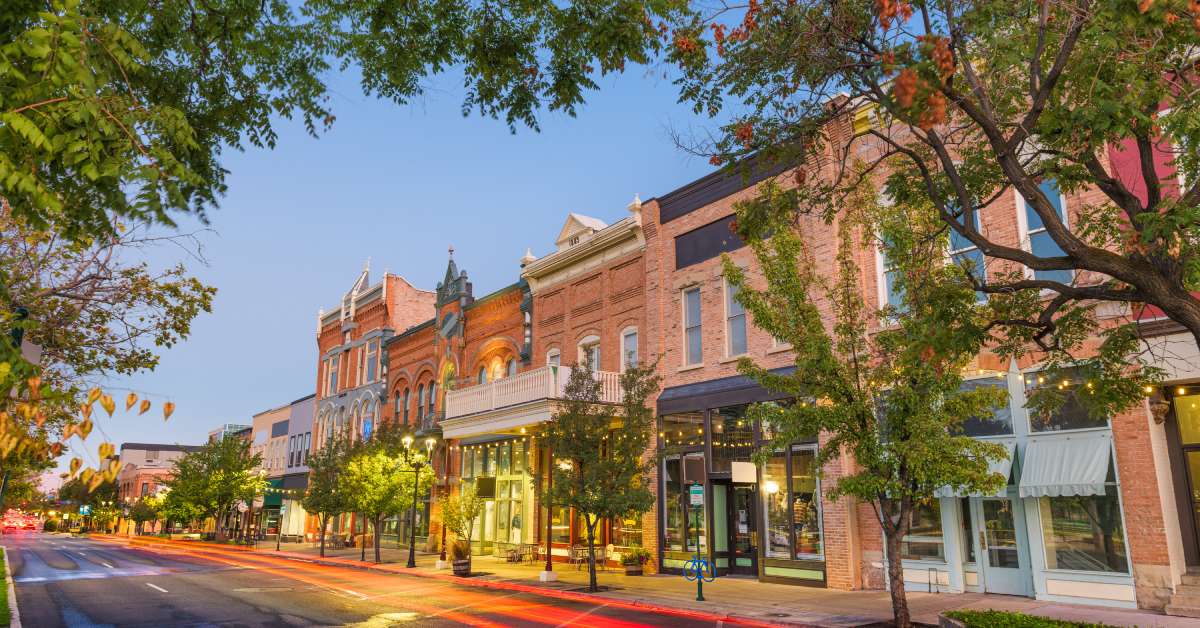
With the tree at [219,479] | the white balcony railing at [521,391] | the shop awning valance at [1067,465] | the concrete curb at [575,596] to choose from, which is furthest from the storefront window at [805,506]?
the tree at [219,479]

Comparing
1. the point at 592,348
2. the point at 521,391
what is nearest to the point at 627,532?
the point at 521,391

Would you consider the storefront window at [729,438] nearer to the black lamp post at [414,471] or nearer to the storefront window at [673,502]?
the storefront window at [673,502]

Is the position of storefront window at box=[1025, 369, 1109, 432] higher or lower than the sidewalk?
higher

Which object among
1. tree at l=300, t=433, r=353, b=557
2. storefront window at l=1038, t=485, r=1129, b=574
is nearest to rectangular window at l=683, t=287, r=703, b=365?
storefront window at l=1038, t=485, r=1129, b=574

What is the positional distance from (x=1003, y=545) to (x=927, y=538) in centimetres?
157

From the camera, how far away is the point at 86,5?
5910 millimetres

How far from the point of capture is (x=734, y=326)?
890 inches

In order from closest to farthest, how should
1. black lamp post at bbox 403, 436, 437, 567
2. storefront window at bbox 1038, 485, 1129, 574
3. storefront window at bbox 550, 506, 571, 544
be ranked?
storefront window at bbox 1038, 485, 1129, 574 → storefront window at bbox 550, 506, 571, 544 → black lamp post at bbox 403, 436, 437, 567

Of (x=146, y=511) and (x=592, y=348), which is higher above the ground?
(x=592, y=348)

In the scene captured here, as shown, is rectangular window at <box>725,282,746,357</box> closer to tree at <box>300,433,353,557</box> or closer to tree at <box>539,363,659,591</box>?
tree at <box>539,363,659,591</box>

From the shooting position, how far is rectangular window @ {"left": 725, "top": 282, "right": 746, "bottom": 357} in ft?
73.0

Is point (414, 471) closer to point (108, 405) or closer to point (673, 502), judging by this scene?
point (673, 502)

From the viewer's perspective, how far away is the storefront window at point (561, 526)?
2681 cm

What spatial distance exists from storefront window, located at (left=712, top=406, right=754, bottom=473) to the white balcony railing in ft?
11.5
